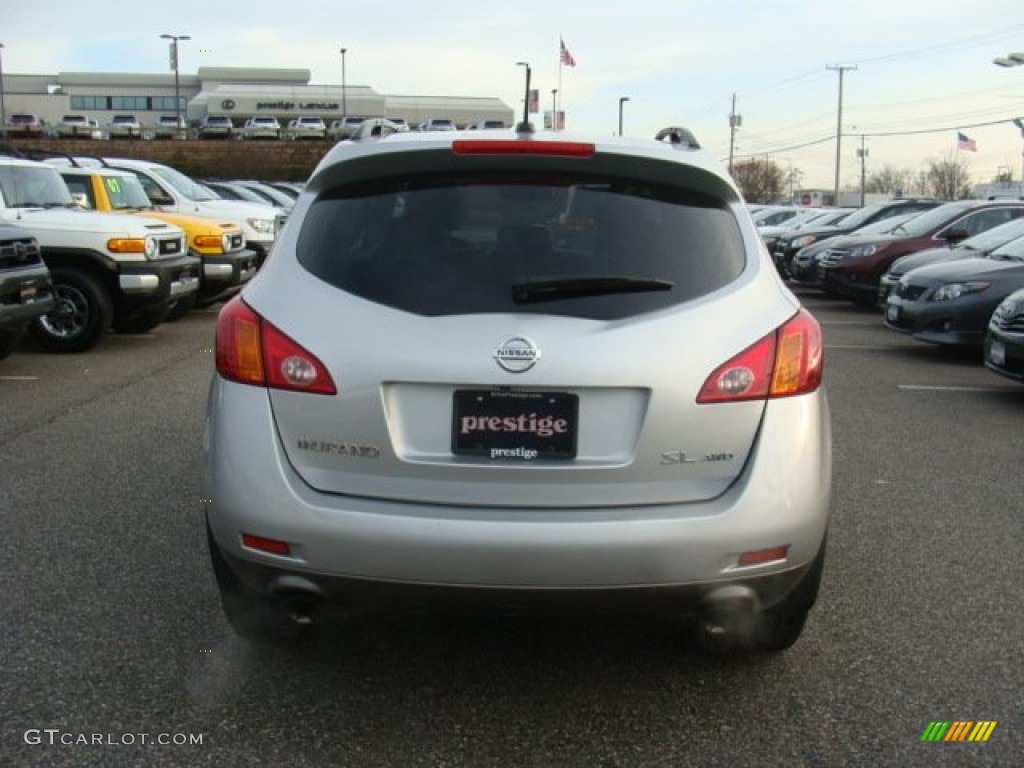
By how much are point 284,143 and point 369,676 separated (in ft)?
219

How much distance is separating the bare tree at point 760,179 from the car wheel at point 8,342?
97898 mm

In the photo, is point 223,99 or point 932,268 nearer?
point 932,268

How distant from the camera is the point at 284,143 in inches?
2633

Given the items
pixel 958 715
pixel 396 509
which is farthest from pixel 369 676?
pixel 958 715

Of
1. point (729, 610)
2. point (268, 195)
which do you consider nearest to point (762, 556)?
point (729, 610)

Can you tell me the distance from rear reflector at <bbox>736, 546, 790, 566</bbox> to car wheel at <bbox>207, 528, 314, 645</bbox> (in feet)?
4.21

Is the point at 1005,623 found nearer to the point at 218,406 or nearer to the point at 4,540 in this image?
the point at 218,406

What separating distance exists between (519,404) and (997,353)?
6.73m

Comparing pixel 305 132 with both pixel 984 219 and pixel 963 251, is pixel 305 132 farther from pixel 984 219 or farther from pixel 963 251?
pixel 963 251

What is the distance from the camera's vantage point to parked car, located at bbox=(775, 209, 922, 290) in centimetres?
1692

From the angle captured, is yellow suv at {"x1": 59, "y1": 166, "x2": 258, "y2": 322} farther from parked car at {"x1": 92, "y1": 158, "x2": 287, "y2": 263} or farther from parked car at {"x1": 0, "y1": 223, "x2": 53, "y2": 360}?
parked car at {"x1": 0, "y1": 223, "x2": 53, "y2": 360}

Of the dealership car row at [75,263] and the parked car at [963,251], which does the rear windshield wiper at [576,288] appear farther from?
the parked car at [963,251]

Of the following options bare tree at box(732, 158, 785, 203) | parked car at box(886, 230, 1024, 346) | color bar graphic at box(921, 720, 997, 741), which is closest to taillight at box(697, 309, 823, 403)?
color bar graphic at box(921, 720, 997, 741)

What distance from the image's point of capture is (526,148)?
3.26 meters
